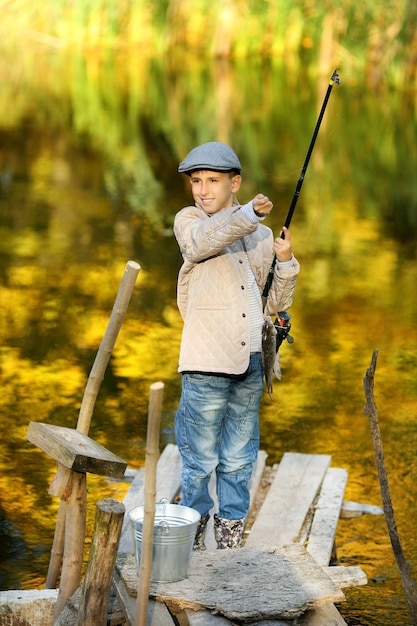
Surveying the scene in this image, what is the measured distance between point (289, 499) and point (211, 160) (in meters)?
1.53

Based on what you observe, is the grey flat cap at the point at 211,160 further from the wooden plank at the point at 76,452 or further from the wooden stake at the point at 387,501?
the wooden plank at the point at 76,452

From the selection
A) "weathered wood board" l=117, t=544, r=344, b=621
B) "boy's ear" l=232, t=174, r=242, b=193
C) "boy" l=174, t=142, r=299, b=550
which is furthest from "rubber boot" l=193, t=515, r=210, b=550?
"boy's ear" l=232, t=174, r=242, b=193

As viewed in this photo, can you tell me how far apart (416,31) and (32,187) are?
937 centimetres

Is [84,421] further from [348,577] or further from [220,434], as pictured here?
[348,577]

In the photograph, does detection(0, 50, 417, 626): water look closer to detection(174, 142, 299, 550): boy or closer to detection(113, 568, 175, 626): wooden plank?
detection(174, 142, 299, 550): boy

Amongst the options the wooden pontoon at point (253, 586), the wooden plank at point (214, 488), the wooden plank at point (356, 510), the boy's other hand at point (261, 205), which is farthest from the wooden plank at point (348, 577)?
the wooden plank at point (356, 510)

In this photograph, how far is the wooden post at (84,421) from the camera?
349cm

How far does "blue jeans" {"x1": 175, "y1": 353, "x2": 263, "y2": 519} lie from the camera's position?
12.9 feet

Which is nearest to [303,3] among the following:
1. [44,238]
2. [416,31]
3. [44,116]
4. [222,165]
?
[416,31]

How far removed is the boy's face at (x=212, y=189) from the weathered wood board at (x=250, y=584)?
1079 mm

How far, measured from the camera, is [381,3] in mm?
20766

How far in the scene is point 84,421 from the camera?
378 cm

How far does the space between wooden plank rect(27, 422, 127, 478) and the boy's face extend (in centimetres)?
87

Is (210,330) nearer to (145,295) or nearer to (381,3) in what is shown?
(145,295)
